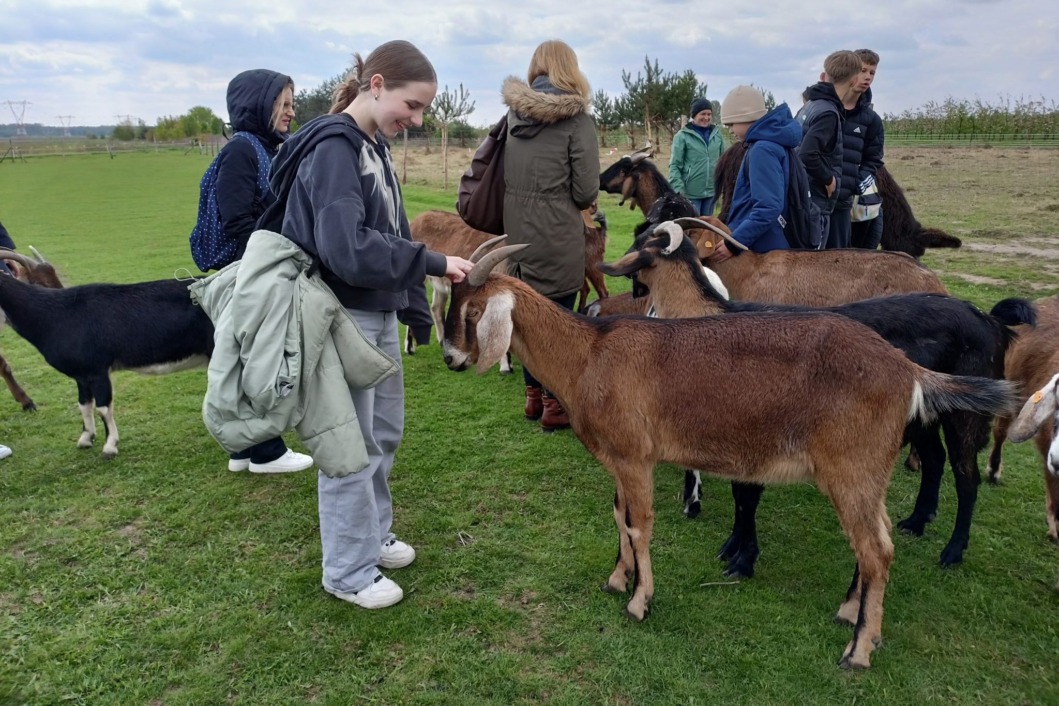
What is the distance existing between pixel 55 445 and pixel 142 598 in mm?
2522

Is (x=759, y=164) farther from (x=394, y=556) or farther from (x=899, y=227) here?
(x=394, y=556)

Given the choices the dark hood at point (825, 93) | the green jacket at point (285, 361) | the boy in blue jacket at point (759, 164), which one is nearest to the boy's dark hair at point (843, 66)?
the dark hood at point (825, 93)

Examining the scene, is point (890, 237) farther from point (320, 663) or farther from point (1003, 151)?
point (1003, 151)

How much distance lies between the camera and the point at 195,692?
296 centimetres

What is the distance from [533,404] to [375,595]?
102 inches

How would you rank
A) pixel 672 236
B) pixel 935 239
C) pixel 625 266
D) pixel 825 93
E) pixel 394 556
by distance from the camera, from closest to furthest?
pixel 394 556 → pixel 672 236 → pixel 625 266 → pixel 825 93 → pixel 935 239

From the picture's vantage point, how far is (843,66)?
18.3ft

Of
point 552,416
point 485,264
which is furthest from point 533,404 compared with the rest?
point 485,264

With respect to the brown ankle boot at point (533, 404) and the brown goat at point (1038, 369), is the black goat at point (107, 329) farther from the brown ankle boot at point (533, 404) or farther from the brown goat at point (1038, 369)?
the brown goat at point (1038, 369)

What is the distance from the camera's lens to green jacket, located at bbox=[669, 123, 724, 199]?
893cm

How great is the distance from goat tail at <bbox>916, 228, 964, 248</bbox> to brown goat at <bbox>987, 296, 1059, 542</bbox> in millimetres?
2438

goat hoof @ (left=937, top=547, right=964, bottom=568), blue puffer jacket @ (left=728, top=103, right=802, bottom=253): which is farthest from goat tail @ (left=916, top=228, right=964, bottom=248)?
goat hoof @ (left=937, top=547, right=964, bottom=568)

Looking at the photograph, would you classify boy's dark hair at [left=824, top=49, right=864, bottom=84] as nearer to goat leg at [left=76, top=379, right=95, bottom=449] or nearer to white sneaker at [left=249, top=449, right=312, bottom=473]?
white sneaker at [left=249, top=449, right=312, bottom=473]

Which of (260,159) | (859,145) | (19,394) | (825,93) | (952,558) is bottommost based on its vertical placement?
(952,558)
